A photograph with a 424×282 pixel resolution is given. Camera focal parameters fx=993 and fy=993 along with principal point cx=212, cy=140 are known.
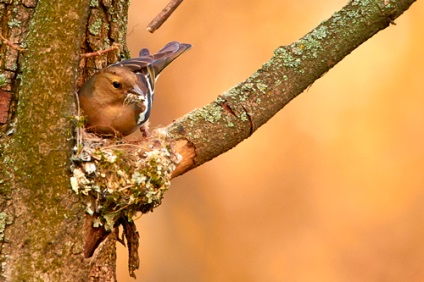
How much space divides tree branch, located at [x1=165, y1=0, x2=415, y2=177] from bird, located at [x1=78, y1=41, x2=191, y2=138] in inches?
18.4

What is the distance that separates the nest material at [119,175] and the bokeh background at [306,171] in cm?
317

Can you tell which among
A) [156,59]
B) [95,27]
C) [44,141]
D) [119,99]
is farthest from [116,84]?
[44,141]

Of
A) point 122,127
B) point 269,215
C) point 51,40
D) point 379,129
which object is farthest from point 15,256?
point 379,129

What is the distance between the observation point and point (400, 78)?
7.61 meters

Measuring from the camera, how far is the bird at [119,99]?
175 inches

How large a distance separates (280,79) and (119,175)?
810 mm

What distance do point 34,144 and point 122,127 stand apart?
3.36 ft

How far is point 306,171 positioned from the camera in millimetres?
7531

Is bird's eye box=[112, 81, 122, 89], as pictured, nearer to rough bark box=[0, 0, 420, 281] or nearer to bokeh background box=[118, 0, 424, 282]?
rough bark box=[0, 0, 420, 281]

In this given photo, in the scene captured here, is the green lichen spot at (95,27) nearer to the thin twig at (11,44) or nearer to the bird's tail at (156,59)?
the bird's tail at (156,59)

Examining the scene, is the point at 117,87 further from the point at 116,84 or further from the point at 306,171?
the point at 306,171

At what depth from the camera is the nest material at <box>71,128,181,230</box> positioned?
3.76 metres

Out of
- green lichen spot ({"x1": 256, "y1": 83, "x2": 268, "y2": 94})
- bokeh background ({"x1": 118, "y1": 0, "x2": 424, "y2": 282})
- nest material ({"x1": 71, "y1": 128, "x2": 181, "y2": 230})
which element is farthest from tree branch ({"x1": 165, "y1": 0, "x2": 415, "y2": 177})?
bokeh background ({"x1": 118, "y1": 0, "x2": 424, "y2": 282})

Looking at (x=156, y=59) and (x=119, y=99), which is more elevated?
(x=156, y=59)
